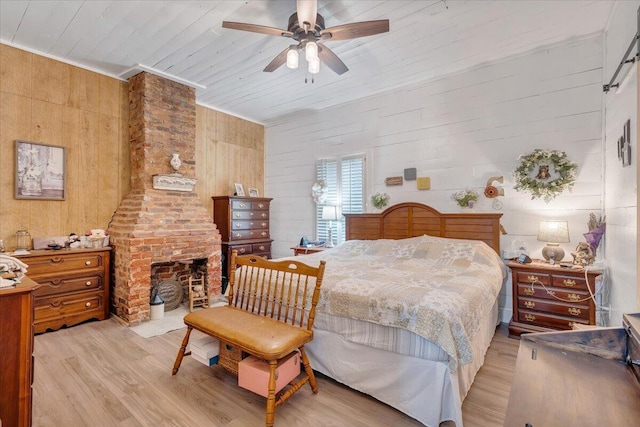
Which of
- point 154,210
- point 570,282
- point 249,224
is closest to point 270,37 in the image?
point 154,210

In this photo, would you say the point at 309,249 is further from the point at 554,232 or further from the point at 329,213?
the point at 554,232

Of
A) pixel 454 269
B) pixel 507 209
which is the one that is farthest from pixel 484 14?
pixel 454 269

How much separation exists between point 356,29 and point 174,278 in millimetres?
4010

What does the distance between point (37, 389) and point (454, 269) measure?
3.61 meters

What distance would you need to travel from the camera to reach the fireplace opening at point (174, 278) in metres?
4.20

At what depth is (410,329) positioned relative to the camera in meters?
1.96

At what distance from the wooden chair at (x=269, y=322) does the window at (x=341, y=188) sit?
2.55 meters

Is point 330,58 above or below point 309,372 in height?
above

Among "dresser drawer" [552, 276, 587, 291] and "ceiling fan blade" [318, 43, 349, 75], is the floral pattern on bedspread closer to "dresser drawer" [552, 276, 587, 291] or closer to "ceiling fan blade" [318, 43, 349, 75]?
"dresser drawer" [552, 276, 587, 291]

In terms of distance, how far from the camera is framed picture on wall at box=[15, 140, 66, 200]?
11.2 ft

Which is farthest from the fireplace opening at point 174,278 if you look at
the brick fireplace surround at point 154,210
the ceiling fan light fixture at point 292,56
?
the ceiling fan light fixture at point 292,56

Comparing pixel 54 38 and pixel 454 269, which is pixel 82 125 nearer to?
pixel 54 38

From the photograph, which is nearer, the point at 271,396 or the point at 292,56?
the point at 271,396

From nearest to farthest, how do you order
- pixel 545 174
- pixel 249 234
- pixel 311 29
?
pixel 311 29 < pixel 545 174 < pixel 249 234
